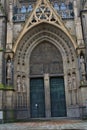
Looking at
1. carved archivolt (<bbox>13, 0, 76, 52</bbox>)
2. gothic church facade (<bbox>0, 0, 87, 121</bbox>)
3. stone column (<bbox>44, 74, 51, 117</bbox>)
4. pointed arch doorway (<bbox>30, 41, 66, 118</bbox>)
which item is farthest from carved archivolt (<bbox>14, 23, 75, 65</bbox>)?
stone column (<bbox>44, 74, 51, 117</bbox>)

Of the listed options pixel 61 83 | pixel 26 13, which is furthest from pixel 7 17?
pixel 61 83

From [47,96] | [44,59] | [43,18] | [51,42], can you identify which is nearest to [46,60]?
[44,59]

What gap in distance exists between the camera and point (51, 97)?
64.8 ft

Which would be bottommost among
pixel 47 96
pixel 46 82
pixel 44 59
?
pixel 47 96

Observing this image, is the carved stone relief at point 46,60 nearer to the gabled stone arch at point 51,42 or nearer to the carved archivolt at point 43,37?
the gabled stone arch at point 51,42

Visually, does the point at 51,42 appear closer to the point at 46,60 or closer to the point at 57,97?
the point at 46,60

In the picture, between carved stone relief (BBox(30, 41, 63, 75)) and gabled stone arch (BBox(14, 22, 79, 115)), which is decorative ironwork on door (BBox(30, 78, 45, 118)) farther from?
carved stone relief (BBox(30, 41, 63, 75))

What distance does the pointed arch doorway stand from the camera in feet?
63.4

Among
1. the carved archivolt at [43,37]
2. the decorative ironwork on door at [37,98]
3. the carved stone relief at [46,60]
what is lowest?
the decorative ironwork on door at [37,98]

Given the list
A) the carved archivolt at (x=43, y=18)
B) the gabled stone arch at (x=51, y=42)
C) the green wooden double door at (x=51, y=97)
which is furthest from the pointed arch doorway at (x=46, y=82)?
the carved archivolt at (x=43, y=18)

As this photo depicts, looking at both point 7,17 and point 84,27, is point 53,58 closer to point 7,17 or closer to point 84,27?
point 84,27

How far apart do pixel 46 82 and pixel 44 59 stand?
257cm

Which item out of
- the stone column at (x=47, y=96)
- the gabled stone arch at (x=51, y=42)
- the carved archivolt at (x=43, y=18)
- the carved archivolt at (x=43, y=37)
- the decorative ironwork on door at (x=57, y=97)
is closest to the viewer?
the stone column at (x=47, y=96)

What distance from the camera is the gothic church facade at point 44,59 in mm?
18656
